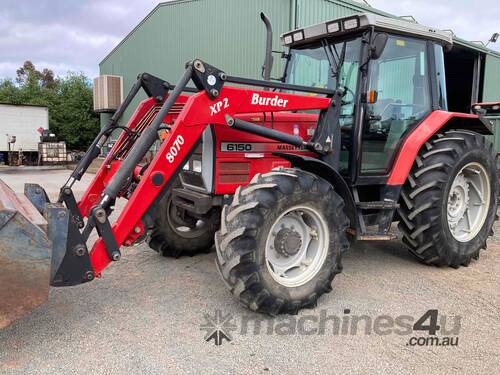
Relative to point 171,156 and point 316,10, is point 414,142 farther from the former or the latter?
point 316,10

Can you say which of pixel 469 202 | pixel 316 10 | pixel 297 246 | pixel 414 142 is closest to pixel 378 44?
pixel 414 142

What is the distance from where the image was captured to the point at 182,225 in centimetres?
482

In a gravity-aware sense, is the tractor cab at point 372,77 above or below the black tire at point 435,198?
above

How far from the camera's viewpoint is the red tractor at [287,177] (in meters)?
3.06

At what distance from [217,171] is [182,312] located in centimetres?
120

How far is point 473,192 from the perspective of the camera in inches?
198

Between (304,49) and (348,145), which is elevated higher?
(304,49)

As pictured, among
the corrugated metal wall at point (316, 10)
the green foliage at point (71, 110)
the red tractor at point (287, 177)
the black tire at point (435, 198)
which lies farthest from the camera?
the green foliage at point (71, 110)

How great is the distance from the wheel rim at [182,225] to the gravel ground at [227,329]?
0.41 metres

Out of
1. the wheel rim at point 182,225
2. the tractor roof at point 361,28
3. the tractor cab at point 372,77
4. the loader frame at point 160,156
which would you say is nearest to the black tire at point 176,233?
the wheel rim at point 182,225

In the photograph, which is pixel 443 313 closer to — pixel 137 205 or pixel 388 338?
pixel 388 338

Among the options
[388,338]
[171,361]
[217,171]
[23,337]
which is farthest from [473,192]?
[23,337]

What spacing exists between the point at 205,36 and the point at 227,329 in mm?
12560

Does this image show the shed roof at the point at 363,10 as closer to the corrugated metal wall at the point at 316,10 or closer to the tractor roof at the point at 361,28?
the corrugated metal wall at the point at 316,10
